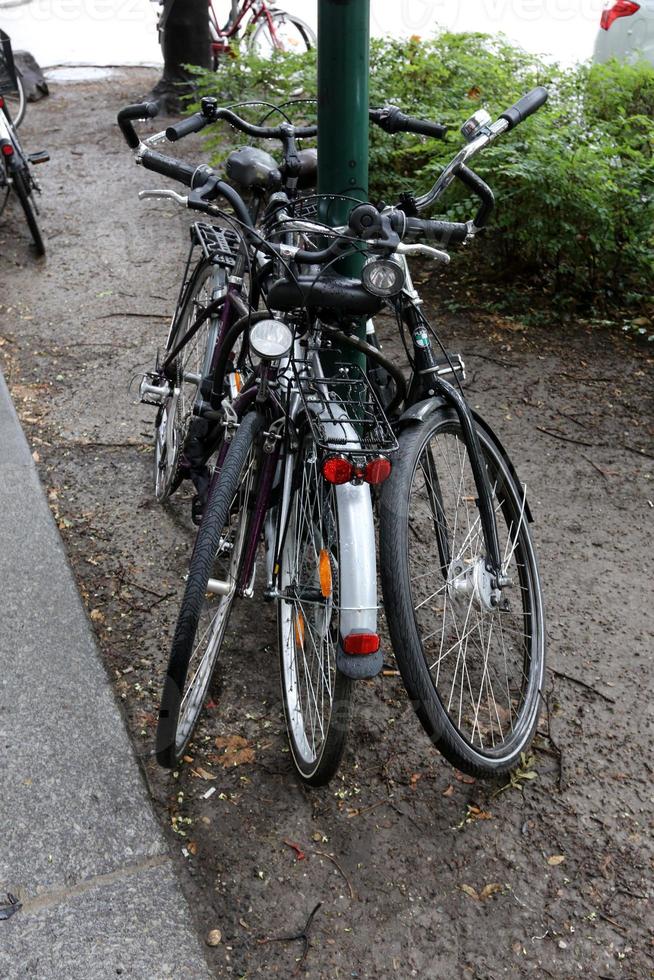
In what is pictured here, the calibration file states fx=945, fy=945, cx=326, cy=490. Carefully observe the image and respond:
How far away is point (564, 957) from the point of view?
231 centimetres

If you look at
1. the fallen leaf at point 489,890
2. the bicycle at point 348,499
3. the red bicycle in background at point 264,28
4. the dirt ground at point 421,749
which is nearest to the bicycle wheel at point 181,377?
the dirt ground at point 421,749

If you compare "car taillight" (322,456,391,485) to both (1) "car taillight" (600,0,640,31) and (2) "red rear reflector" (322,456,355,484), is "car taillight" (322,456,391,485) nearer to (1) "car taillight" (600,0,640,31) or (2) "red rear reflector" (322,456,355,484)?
(2) "red rear reflector" (322,456,355,484)

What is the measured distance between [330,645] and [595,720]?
3.14ft

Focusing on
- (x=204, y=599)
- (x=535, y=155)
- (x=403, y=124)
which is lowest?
(x=204, y=599)

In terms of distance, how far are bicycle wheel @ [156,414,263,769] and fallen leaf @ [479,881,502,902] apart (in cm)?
89

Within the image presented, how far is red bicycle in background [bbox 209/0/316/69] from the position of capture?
33.9 feet

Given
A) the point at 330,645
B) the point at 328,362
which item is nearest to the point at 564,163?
the point at 328,362

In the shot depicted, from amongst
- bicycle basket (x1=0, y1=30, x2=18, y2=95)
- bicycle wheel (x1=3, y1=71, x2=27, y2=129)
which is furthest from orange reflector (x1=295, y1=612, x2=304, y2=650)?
bicycle wheel (x1=3, y1=71, x2=27, y2=129)

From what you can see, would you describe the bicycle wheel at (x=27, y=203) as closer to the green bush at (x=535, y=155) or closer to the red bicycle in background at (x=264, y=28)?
the green bush at (x=535, y=155)

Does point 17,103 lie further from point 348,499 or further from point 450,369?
point 348,499

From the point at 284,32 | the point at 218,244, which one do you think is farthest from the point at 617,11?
the point at 218,244

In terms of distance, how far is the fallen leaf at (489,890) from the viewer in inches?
96.1

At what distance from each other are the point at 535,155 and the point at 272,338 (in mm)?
3025

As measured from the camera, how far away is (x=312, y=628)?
2.78 meters
